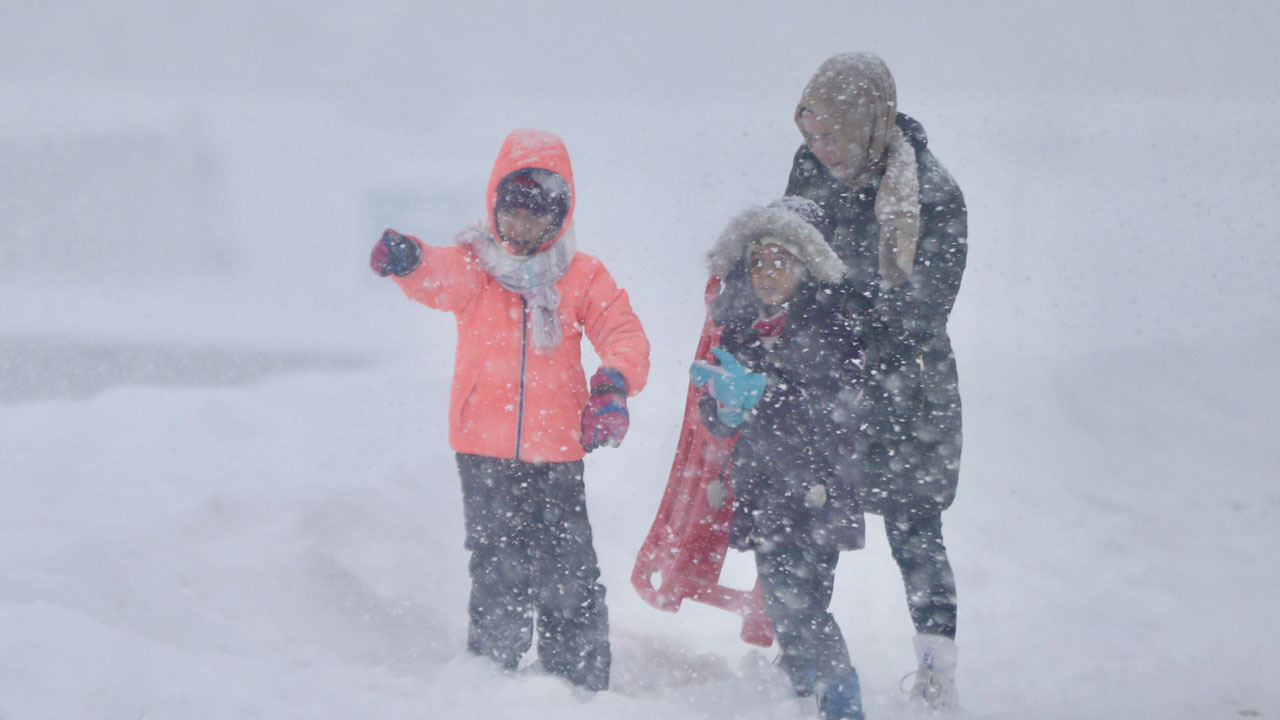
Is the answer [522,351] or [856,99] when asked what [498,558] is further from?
[856,99]

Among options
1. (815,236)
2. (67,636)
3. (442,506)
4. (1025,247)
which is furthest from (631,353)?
(1025,247)

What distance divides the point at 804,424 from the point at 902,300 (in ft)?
1.38

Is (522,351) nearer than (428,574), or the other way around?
(522,351)

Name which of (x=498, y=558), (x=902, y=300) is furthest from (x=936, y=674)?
(x=498, y=558)

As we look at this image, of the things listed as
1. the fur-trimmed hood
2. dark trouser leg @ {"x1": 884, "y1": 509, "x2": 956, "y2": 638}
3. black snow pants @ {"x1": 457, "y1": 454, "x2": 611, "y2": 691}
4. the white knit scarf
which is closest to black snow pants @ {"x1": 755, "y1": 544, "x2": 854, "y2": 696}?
dark trouser leg @ {"x1": 884, "y1": 509, "x2": 956, "y2": 638}

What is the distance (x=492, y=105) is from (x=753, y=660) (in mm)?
7794

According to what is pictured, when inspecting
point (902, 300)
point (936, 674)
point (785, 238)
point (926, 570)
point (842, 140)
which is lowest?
point (936, 674)

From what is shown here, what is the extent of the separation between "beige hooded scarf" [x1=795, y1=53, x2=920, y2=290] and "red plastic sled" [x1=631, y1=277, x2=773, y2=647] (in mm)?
603

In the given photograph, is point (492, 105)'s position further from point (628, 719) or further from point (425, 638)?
point (628, 719)

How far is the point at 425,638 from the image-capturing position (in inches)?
99.6

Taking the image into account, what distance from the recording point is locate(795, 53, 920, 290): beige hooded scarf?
82.7 inches

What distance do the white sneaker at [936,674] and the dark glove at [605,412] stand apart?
104 cm

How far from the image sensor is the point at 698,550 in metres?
2.49

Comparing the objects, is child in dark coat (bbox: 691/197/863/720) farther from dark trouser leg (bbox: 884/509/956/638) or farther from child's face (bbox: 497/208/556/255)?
child's face (bbox: 497/208/556/255)
